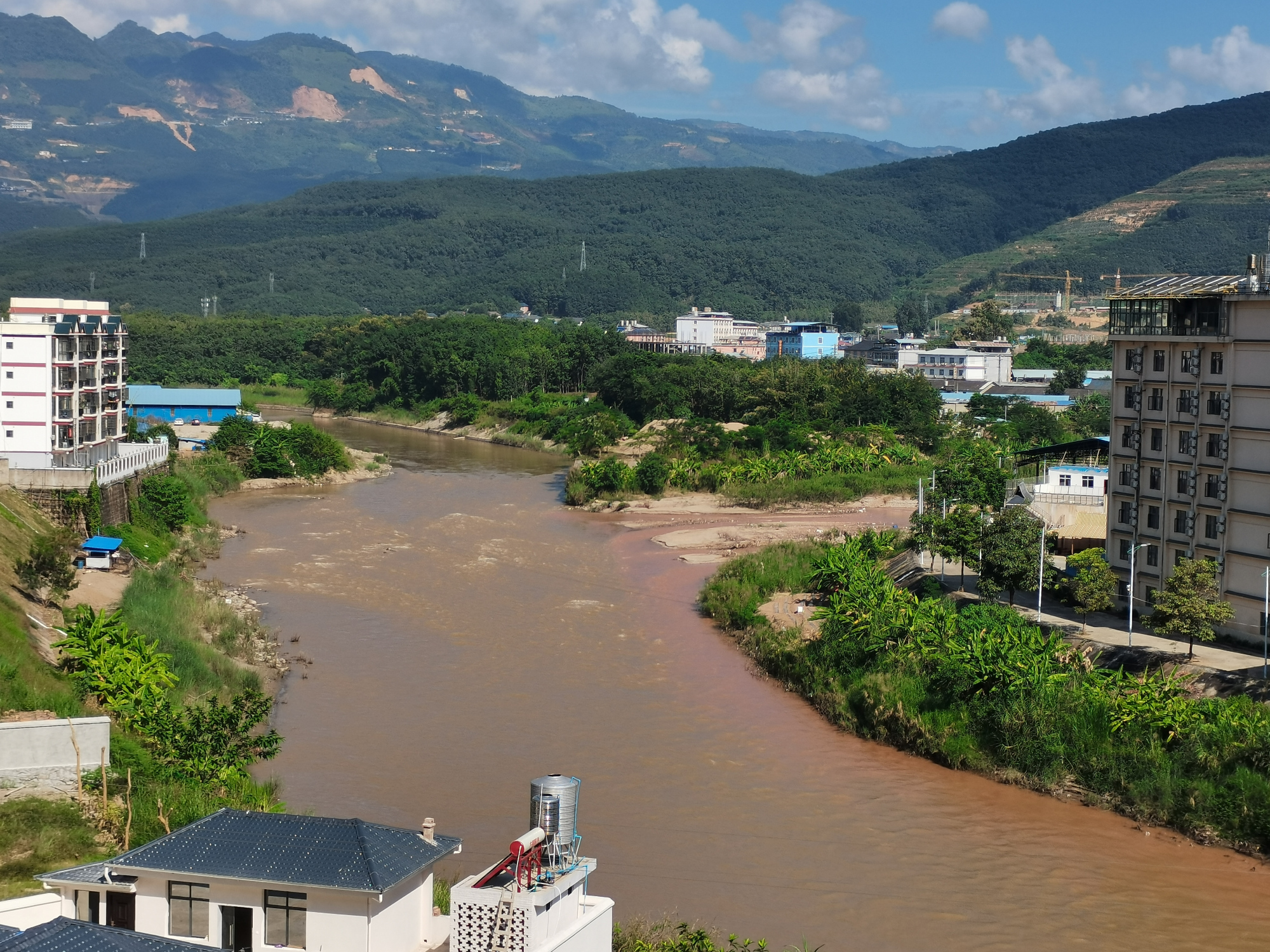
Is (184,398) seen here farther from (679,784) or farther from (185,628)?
(679,784)

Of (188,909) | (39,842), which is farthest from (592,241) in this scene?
(188,909)

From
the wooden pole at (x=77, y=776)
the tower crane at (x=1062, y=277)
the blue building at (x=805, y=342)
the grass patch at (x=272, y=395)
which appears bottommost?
the wooden pole at (x=77, y=776)

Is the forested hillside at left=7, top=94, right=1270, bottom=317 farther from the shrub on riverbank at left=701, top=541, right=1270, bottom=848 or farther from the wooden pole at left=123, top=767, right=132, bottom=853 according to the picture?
the wooden pole at left=123, top=767, right=132, bottom=853

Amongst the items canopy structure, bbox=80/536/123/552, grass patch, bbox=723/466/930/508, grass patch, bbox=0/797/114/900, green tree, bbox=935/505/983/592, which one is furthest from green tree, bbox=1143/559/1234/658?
grass patch, bbox=723/466/930/508

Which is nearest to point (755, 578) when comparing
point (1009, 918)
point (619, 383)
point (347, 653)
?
point (347, 653)

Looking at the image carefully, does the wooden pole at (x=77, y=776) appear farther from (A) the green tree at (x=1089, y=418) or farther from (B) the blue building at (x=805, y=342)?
(B) the blue building at (x=805, y=342)

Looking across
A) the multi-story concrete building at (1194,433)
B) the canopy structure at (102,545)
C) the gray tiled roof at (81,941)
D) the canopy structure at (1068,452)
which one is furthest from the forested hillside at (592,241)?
the gray tiled roof at (81,941)

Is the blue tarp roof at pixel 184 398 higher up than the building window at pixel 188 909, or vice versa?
the blue tarp roof at pixel 184 398
